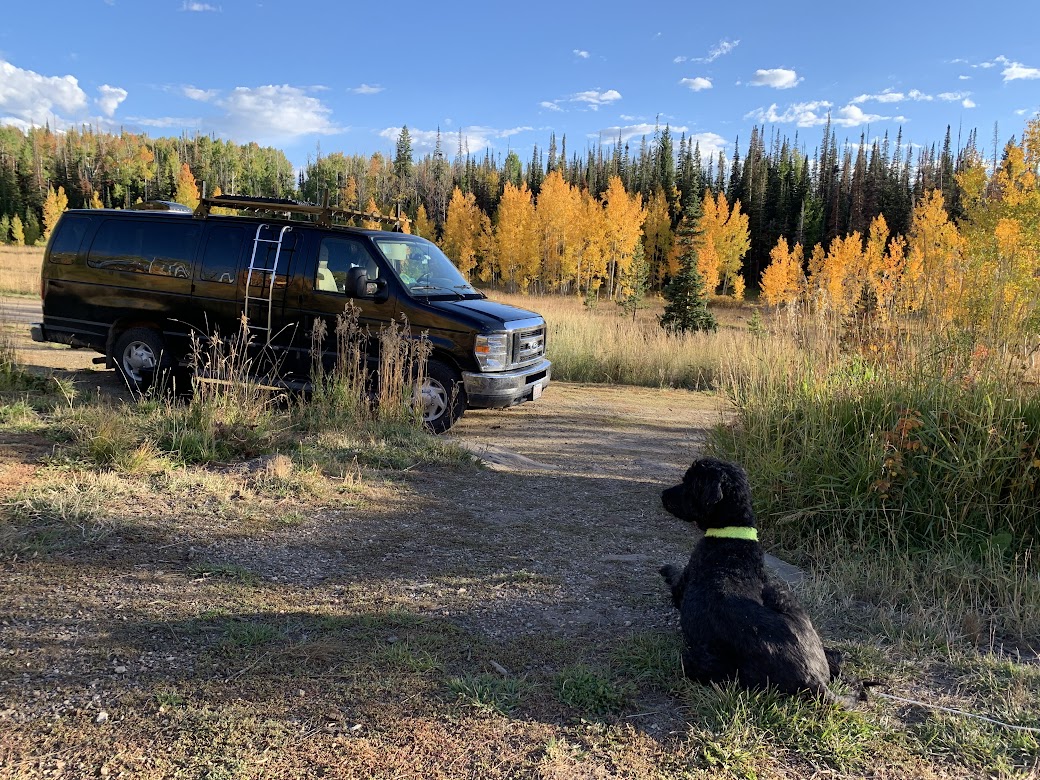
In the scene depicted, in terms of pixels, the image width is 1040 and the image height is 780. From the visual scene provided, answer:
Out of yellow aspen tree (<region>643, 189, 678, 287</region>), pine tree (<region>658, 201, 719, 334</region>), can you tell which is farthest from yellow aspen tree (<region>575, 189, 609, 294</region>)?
pine tree (<region>658, 201, 719, 334</region>)

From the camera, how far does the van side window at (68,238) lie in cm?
831

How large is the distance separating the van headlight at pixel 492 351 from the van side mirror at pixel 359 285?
126 cm

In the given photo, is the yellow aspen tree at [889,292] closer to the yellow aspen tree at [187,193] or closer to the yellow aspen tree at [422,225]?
the yellow aspen tree at [422,225]

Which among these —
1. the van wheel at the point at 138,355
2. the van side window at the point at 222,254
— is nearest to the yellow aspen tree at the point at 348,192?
the van wheel at the point at 138,355

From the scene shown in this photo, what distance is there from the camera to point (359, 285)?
23.8 ft

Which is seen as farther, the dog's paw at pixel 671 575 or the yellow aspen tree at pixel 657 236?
the yellow aspen tree at pixel 657 236

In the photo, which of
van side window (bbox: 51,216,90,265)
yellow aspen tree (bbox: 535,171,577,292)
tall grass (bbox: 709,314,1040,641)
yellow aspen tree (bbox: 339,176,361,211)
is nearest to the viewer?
tall grass (bbox: 709,314,1040,641)

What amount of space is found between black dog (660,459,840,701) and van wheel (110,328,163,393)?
694 cm

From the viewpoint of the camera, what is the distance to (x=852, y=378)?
17.5ft

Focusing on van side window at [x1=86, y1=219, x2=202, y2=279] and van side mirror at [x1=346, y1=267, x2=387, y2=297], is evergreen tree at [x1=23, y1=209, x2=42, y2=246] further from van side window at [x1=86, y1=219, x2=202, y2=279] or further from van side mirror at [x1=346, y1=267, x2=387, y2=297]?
van side mirror at [x1=346, y1=267, x2=387, y2=297]

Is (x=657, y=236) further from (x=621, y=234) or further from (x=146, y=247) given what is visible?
(x=146, y=247)

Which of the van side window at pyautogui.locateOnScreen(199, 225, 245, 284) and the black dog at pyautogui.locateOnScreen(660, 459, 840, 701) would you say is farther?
the van side window at pyautogui.locateOnScreen(199, 225, 245, 284)

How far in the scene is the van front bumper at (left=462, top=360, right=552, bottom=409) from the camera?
7.33 meters

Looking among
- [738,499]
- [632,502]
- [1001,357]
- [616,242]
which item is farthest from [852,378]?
[616,242]
